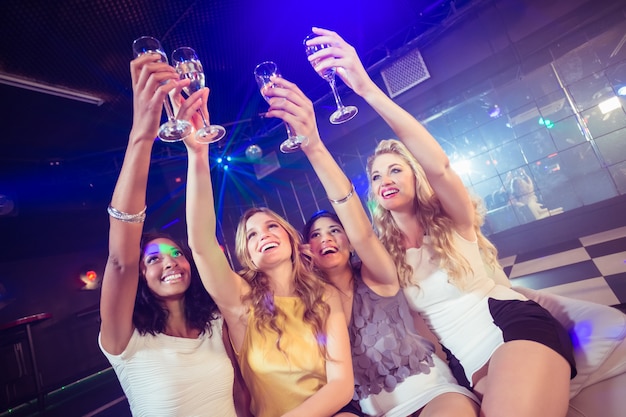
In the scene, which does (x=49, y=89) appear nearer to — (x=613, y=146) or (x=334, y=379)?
(x=334, y=379)

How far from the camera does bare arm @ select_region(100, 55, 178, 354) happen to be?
3.39 ft

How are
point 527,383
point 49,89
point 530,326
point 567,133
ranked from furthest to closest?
point 567,133 < point 49,89 < point 530,326 < point 527,383

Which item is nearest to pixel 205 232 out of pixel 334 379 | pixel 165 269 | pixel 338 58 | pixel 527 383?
pixel 165 269

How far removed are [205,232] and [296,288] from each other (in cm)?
50

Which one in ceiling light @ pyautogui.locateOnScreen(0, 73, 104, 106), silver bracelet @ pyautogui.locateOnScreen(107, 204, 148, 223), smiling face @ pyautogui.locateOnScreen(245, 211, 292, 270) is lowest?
smiling face @ pyautogui.locateOnScreen(245, 211, 292, 270)

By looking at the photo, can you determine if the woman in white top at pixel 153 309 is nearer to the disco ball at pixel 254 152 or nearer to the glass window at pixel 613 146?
the disco ball at pixel 254 152

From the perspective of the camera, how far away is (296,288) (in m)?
1.53

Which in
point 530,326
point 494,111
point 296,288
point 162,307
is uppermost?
point 494,111

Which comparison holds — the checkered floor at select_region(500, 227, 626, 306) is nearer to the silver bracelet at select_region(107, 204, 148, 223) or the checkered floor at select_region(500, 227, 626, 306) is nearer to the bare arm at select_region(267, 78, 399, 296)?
the bare arm at select_region(267, 78, 399, 296)

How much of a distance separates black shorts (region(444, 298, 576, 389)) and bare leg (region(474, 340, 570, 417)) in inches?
1.3

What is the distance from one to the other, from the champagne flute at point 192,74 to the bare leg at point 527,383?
1259 mm

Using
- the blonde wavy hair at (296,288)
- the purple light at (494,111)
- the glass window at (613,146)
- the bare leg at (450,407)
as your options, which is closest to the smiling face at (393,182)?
the blonde wavy hair at (296,288)

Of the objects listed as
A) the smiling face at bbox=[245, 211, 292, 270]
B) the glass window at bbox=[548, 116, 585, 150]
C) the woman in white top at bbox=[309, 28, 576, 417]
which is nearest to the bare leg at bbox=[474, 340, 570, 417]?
the woman in white top at bbox=[309, 28, 576, 417]

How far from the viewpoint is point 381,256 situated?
147 cm
